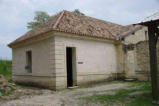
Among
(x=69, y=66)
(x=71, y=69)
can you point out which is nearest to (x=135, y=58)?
(x=71, y=69)

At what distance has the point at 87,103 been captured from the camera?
585 centimetres

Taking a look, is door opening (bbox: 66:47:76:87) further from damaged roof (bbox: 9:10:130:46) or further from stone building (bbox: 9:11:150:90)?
damaged roof (bbox: 9:10:130:46)

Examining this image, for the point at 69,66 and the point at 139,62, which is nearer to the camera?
the point at 69,66

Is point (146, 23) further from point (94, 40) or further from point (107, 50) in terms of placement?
point (107, 50)

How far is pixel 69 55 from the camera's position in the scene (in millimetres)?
11789

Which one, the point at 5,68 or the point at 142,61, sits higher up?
the point at 142,61

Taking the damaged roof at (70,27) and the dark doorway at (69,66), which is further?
the dark doorway at (69,66)

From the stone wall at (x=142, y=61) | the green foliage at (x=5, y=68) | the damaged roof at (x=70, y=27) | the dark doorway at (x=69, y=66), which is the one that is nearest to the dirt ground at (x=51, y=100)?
the dark doorway at (x=69, y=66)

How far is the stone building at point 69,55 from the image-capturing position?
958cm

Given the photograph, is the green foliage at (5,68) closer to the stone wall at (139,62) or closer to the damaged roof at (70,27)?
the damaged roof at (70,27)

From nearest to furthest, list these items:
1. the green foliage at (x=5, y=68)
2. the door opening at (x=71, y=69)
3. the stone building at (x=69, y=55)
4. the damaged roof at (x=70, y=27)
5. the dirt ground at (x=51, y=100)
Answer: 1. the dirt ground at (x=51, y=100)
2. the stone building at (x=69, y=55)
3. the damaged roof at (x=70, y=27)
4. the door opening at (x=71, y=69)
5. the green foliage at (x=5, y=68)

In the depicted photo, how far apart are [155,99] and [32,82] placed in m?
8.06

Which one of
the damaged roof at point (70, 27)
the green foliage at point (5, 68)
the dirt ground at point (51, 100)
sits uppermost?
the damaged roof at point (70, 27)

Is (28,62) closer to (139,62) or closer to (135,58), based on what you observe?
(135,58)
